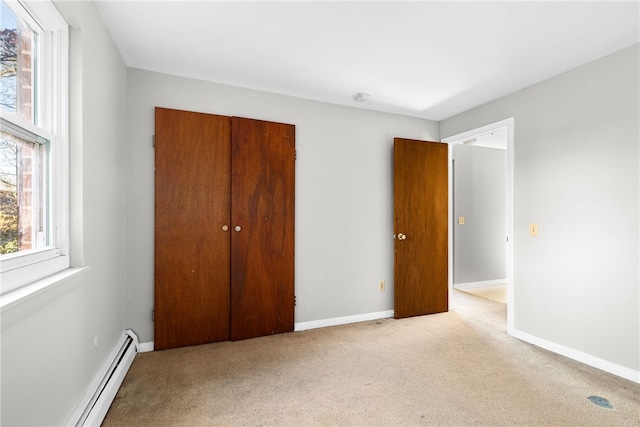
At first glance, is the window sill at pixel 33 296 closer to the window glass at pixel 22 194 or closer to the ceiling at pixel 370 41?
the window glass at pixel 22 194

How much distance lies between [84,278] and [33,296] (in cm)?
58

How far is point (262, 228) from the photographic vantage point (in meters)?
3.03

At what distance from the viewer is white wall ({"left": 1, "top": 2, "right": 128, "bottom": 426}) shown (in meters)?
1.16

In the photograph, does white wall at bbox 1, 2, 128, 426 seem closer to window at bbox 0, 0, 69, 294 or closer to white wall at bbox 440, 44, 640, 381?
window at bbox 0, 0, 69, 294

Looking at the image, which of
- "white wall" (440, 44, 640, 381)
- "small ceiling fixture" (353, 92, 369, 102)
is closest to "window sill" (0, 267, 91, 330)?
"small ceiling fixture" (353, 92, 369, 102)

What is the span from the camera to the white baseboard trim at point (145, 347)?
266 centimetres

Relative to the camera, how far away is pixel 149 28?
2.13m

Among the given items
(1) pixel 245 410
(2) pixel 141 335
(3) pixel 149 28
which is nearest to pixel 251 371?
(1) pixel 245 410

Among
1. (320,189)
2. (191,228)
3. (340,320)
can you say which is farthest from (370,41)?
(340,320)

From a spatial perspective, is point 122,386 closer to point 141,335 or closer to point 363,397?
point 141,335

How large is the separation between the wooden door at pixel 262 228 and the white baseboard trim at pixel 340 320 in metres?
0.15

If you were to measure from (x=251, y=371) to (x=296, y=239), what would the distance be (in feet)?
4.26

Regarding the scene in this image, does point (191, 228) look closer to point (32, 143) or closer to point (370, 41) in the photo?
point (32, 143)

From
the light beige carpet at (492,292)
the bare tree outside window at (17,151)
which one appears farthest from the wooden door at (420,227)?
the bare tree outside window at (17,151)
